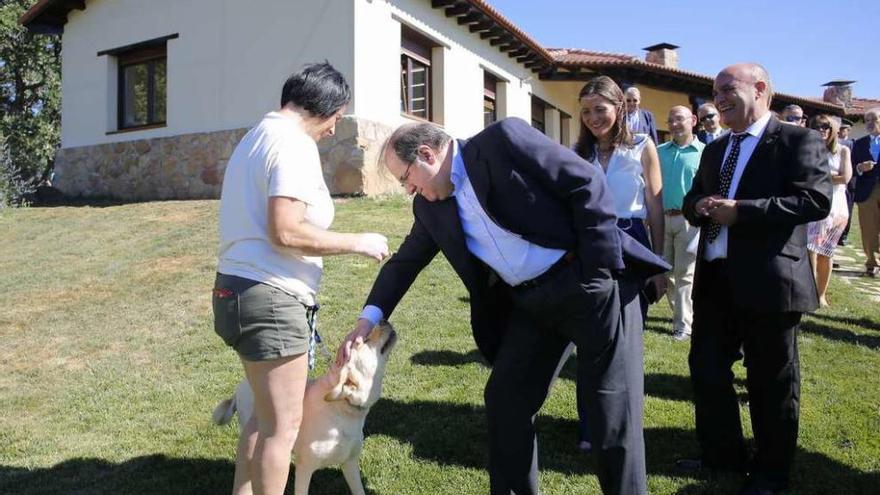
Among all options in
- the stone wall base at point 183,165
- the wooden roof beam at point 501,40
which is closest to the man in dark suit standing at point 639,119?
the stone wall base at point 183,165

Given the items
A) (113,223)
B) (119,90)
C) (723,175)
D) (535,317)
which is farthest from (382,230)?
(119,90)

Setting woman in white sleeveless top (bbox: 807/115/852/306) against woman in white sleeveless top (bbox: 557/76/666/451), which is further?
woman in white sleeveless top (bbox: 807/115/852/306)

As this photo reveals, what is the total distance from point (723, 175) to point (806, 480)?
5.33 ft

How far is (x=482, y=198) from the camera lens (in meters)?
2.57

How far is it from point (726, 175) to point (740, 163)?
0.34ft

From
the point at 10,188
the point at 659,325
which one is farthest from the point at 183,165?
the point at 659,325

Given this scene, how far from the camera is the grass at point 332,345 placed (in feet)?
12.0

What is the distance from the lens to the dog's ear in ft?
9.47

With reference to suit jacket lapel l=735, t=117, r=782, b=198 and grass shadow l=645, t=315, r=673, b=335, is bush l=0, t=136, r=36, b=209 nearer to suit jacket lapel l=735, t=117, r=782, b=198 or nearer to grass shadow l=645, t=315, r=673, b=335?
grass shadow l=645, t=315, r=673, b=335

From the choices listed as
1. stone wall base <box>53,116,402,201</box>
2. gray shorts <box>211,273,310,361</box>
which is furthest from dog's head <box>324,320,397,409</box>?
stone wall base <box>53,116,402,201</box>

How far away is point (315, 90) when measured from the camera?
2633mm

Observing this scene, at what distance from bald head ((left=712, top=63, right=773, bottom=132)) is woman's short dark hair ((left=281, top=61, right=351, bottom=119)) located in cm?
196

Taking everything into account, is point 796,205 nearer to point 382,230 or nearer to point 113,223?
point 382,230

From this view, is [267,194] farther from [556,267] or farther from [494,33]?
[494,33]
